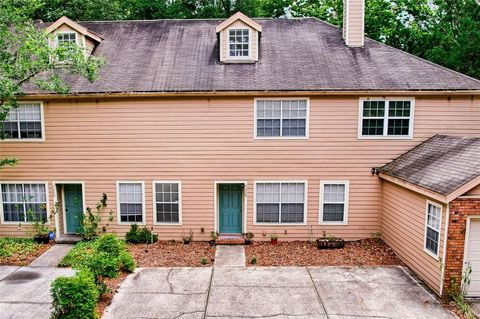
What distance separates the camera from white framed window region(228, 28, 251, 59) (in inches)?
493

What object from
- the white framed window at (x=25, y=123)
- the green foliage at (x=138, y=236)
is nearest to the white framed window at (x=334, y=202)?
the green foliage at (x=138, y=236)

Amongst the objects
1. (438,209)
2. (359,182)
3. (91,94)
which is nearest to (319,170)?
(359,182)

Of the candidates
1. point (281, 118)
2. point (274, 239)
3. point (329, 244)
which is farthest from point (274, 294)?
point (281, 118)

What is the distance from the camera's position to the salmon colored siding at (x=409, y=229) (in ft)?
27.9

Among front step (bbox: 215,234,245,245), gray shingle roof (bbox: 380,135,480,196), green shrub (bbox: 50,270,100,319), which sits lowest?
front step (bbox: 215,234,245,245)

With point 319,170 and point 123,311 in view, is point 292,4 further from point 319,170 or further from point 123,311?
point 123,311

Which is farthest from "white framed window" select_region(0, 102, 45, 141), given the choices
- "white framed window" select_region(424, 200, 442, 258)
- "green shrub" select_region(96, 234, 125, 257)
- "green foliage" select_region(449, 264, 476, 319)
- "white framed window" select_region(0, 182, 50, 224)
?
"green foliage" select_region(449, 264, 476, 319)

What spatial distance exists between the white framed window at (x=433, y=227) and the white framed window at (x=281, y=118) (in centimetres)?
445

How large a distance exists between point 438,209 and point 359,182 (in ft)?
11.4

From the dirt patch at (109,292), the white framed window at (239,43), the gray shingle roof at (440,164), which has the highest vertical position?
the white framed window at (239,43)

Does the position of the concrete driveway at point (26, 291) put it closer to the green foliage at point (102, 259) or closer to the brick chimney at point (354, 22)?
the green foliage at point (102, 259)

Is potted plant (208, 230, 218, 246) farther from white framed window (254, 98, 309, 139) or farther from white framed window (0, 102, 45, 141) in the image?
white framed window (0, 102, 45, 141)

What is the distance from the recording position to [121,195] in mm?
11914

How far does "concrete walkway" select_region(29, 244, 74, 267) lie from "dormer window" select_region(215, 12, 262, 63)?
28.0 ft
